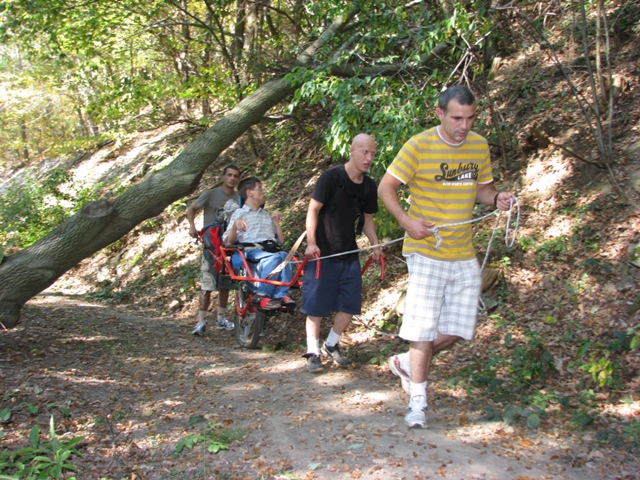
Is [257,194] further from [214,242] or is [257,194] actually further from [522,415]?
[522,415]

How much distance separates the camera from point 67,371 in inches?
231

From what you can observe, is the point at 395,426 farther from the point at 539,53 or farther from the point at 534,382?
the point at 539,53

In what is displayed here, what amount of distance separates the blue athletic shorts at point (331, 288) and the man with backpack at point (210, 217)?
248cm

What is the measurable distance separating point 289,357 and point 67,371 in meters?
2.24

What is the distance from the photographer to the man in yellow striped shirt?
4.21m

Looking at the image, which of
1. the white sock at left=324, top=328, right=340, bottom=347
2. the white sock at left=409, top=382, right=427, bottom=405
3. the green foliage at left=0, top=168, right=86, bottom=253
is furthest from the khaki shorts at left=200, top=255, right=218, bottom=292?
the green foliage at left=0, top=168, right=86, bottom=253

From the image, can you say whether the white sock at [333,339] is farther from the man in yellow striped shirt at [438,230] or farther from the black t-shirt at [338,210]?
the man in yellow striped shirt at [438,230]

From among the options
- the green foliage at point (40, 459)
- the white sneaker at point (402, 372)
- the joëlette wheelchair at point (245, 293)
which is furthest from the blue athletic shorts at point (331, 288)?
the green foliage at point (40, 459)

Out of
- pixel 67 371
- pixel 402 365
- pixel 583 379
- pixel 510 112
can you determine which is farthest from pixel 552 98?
pixel 67 371

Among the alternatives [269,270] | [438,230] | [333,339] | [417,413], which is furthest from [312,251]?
[417,413]

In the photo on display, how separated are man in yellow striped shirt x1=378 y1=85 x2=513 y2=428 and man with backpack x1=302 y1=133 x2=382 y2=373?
140 centimetres

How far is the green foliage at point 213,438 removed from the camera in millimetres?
4164

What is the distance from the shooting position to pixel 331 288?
594 centimetres

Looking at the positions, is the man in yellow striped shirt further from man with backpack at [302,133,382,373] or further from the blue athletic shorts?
the blue athletic shorts
